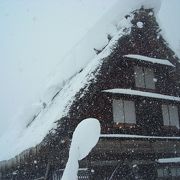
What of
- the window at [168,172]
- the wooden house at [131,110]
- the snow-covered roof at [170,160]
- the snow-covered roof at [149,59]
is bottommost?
the window at [168,172]

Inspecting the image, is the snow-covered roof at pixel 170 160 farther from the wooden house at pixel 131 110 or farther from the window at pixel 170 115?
the window at pixel 170 115

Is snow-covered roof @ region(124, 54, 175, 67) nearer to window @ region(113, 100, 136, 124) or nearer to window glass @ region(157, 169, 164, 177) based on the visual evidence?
window @ region(113, 100, 136, 124)

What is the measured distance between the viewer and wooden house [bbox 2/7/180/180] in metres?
8.76

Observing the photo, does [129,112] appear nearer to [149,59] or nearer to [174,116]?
[149,59]

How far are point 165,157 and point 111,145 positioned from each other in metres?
2.98

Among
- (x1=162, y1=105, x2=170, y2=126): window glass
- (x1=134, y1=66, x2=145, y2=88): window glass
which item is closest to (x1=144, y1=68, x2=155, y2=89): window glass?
(x1=134, y1=66, x2=145, y2=88): window glass

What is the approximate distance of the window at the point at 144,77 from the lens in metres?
10.6

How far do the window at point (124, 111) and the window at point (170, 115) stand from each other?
1393mm

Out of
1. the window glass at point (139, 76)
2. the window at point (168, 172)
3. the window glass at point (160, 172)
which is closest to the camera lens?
the window glass at point (139, 76)

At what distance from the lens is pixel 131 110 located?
10227mm

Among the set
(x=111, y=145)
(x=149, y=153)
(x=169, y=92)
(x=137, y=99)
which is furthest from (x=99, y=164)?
(x=169, y=92)

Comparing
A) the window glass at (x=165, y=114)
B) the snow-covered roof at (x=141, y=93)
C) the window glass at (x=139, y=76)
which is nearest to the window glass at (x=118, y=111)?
the snow-covered roof at (x=141, y=93)

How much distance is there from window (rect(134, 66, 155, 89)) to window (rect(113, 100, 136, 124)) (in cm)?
79

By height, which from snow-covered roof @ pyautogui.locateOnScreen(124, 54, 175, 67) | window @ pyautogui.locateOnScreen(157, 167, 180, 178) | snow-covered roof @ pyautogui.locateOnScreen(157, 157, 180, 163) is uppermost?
snow-covered roof @ pyautogui.locateOnScreen(124, 54, 175, 67)
